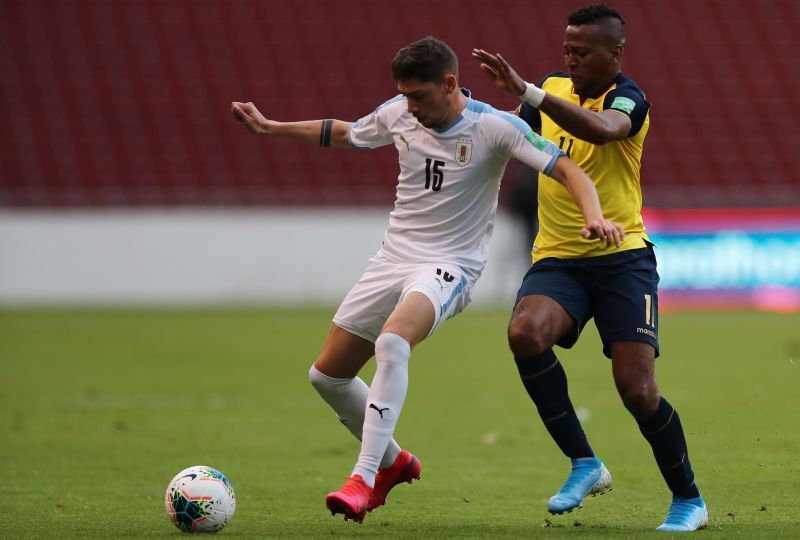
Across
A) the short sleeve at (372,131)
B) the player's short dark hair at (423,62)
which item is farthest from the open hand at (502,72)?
the short sleeve at (372,131)

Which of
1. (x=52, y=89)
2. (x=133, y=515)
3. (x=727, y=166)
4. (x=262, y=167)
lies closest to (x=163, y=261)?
(x=262, y=167)

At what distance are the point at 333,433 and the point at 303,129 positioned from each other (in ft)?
11.8

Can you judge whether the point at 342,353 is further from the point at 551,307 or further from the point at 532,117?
the point at 532,117

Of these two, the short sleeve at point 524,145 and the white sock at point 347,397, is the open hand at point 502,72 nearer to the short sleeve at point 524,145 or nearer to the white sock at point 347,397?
the short sleeve at point 524,145

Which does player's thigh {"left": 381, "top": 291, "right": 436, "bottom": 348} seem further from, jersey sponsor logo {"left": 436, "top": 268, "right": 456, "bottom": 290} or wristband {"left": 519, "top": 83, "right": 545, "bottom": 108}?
wristband {"left": 519, "top": 83, "right": 545, "bottom": 108}

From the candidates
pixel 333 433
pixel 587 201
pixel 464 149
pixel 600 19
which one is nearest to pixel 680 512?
pixel 587 201

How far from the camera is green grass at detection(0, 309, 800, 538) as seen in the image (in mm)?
6141

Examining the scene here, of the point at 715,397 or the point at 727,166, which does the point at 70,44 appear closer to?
the point at 727,166

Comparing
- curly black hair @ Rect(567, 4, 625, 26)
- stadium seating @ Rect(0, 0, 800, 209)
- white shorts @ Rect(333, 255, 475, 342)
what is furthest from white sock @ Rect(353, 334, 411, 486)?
stadium seating @ Rect(0, 0, 800, 209)

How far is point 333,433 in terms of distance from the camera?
9.52m

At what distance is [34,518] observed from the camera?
605cm

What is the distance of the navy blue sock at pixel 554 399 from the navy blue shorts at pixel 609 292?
17cm

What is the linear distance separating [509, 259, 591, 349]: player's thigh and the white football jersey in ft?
1.02

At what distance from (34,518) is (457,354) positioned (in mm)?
9083
